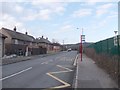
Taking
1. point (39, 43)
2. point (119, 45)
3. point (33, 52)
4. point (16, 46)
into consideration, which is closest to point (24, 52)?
point (16, 46)

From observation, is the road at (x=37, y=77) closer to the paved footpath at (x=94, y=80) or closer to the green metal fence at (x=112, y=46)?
the paved footpath at (x=94, y=80)

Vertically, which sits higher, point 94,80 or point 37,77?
point 94,80

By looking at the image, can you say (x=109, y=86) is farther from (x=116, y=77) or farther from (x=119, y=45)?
(x=119, y=45)

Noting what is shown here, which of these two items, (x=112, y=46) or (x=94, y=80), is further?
(x=112, y=46)

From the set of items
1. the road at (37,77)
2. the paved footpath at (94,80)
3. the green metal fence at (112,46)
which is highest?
the green metal fence at (112,46)

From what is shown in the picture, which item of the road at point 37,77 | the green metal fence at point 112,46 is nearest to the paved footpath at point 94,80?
the road at point 37,77

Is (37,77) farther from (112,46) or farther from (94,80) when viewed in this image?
Result: (112,46)

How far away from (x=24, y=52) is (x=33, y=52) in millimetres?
9624

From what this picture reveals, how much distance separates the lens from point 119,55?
545 inches

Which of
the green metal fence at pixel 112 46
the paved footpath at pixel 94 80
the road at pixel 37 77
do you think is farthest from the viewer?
the green metal fence at pixel 112 46

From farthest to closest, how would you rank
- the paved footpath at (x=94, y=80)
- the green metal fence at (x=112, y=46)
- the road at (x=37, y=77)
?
the green metal fence at (x=112, y=46), the road at (x=37, y=77), the paved footpath at (x=94, y=80)

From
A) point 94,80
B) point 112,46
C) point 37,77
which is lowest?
point 37,77

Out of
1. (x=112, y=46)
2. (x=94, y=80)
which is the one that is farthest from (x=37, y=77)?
(x=112, y=46)

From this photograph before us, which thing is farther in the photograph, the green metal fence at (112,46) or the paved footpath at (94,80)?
the green metal fence at (112,46)
